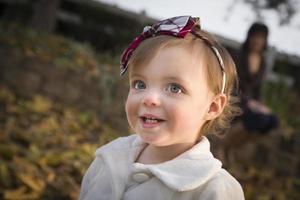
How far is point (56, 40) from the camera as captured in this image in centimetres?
623

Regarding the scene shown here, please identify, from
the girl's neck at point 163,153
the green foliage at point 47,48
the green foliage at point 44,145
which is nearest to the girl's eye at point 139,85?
the girl's neck at point 163,153

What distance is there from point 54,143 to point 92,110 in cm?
143

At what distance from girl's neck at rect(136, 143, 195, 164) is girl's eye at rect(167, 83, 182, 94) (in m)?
0.20

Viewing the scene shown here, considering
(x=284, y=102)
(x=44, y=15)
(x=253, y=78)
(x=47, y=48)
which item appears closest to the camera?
(x=253, y=78)

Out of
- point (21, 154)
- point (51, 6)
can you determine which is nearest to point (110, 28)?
point (51, 6)

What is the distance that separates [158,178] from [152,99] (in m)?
0.24

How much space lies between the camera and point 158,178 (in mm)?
1387

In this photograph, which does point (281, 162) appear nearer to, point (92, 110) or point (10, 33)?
point (92, 110)

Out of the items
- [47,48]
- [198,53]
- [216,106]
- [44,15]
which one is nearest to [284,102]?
[47,48]

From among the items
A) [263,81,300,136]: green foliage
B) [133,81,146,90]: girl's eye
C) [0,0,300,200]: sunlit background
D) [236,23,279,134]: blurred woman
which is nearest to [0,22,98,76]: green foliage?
[0,0,300,200]: sunlit background

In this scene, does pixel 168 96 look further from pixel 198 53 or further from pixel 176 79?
pixel 198 53

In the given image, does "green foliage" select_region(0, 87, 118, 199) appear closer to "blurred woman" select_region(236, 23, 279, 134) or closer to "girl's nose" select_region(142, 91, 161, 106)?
"blurred woman" select_region(236, 23, 279, 134)

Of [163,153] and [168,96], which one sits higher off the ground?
[168,96]

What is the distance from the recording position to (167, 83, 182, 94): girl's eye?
4.48ft
